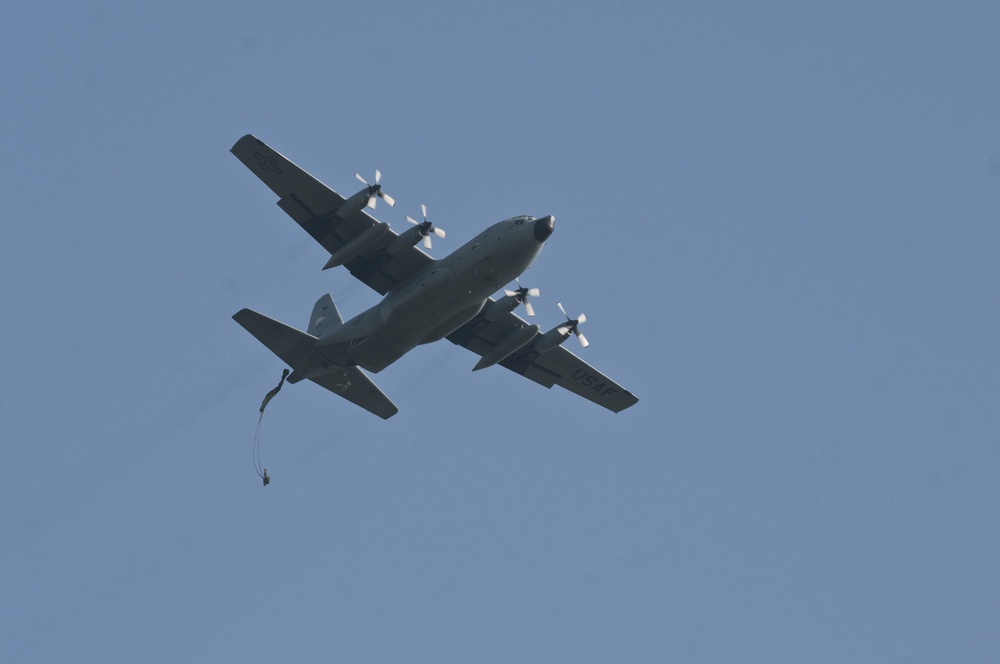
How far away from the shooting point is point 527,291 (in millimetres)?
47688

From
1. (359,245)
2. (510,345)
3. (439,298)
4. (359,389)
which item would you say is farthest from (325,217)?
(510,345)

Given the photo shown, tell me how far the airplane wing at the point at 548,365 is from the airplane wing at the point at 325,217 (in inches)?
158

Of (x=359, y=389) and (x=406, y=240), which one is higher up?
(x=406, y=240)

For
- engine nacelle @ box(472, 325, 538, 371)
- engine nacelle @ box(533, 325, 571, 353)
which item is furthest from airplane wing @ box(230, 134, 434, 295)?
engine nacelle @ box(533, 325, 571, 353)

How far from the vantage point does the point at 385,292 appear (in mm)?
47656

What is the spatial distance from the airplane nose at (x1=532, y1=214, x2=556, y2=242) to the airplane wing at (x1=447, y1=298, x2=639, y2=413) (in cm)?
665

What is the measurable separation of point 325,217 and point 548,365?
34.1 ft

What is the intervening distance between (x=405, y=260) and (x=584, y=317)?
262 inches

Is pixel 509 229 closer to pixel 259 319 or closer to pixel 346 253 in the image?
pixel 346 253

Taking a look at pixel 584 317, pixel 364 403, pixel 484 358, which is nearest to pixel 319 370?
pixel 364 403

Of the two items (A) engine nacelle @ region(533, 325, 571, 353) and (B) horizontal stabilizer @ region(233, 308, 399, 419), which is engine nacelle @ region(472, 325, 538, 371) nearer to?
(A) engine nacelle @ region(533, 325, 571, 353)

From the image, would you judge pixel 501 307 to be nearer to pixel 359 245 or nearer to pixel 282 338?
pixel 359 245

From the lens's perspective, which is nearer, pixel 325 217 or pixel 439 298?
pixel 439 298

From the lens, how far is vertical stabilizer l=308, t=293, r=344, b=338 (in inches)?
1911
